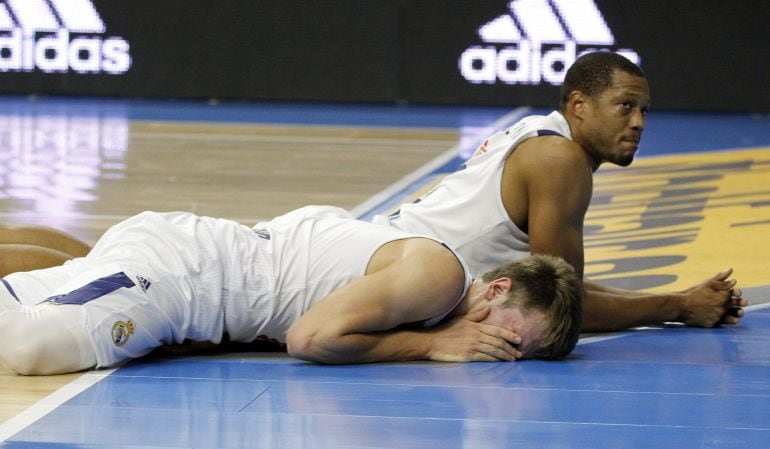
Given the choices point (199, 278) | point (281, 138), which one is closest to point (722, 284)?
point (199, 278)

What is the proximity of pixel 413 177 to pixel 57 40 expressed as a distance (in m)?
6.93

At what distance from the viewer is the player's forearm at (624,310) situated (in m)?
4.79

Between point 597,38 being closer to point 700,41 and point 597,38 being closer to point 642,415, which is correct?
point 700,41

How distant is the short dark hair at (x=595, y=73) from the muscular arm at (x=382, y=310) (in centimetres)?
102

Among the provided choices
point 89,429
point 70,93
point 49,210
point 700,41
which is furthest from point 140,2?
point 89,429

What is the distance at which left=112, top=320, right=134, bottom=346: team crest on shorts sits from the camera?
3.93 metres

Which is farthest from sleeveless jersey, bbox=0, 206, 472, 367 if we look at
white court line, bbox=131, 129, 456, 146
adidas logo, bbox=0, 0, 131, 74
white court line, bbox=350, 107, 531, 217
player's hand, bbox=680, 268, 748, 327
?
adidas logo, bbox=0, 0, 131, 74

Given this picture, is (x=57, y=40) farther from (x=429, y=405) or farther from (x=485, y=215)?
(x=429, y=405)

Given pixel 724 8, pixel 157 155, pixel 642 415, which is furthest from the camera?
pixel 724 8

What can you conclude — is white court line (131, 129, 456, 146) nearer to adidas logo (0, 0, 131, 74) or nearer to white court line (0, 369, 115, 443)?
adidas logo (0, 0, 131, 74)

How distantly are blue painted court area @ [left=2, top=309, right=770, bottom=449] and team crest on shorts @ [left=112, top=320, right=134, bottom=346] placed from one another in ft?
0.36

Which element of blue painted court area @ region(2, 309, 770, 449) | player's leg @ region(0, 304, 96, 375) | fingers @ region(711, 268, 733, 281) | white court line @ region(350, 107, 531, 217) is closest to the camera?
blue painted court area @ region(2, 309, 770, 449)

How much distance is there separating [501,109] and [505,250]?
9.91 meters

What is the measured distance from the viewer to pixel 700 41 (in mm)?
14039
